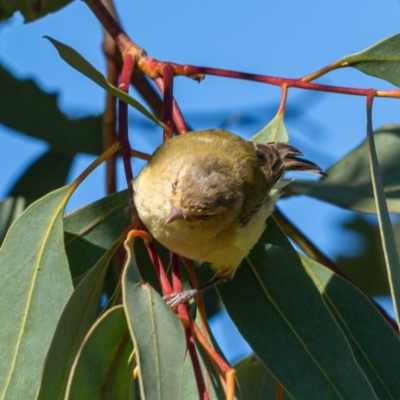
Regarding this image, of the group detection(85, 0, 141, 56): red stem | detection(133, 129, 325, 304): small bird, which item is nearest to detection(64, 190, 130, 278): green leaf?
detection(133, 129, 325, 304): small bird

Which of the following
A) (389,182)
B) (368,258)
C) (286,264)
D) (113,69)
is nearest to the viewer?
(286,264)

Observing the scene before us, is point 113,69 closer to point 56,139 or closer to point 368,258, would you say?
point 56,139

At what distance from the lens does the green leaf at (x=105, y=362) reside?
6.46 feet

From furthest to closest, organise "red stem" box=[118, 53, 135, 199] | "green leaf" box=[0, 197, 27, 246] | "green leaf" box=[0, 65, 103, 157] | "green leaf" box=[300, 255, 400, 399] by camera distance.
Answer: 1. "green leaf" box=[0, 65, 103, 157]
2. "green leaf" box=[0, 197, 27, 246]
3. "green leaf" box=[300, 255, 400, 399]
4. "red stem" box=[118, 53, 135, 199]

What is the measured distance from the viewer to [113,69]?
3803 mm

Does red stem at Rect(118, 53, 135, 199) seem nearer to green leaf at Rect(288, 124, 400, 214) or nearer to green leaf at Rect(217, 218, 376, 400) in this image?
green leaf at Rect(217, 218, 376, 400)

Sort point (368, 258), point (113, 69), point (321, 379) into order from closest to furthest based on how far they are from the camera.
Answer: point (321, 379) → point (113, 69) → point (368, 258)

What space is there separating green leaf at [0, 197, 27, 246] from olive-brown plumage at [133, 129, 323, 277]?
1.00 metres

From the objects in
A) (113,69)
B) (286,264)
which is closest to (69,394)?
(286,264)

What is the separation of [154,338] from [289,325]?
0.73 m

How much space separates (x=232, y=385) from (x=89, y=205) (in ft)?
3.41

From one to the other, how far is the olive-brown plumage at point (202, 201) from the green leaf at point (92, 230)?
0.33 ft

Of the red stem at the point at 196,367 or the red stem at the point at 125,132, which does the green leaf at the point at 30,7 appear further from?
the red stem at the point at 196,367

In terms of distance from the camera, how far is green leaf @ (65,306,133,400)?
197 cm
